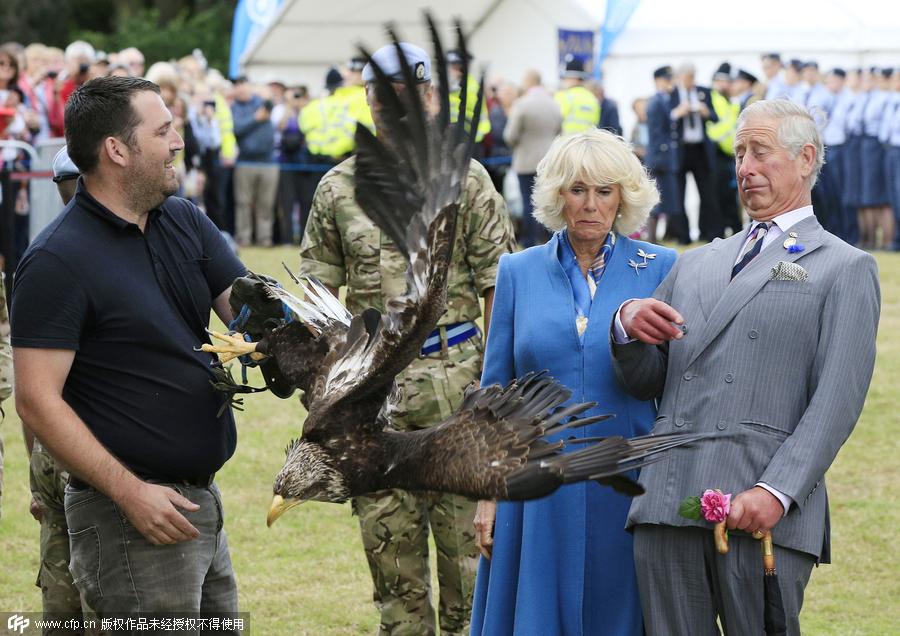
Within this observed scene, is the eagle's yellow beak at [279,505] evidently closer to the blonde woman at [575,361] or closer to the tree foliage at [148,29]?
the blonde woman at [575,361]

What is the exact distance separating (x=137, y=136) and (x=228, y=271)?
1.86ft

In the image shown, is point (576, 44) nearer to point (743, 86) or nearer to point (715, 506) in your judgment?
point (743, 86)

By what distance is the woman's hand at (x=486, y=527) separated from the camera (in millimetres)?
4336

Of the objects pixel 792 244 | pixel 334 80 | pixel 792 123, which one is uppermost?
pixel 792 123

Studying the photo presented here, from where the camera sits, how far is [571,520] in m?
4.19

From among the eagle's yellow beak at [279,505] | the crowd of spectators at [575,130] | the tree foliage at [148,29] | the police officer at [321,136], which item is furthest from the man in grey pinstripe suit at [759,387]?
the tree foliage at [148,29]

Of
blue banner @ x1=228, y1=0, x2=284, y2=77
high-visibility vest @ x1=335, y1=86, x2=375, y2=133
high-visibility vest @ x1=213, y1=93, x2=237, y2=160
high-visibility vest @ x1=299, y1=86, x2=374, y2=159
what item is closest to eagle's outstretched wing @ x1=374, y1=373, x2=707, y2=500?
high-visibility vest @ x1=335, y1=86, x2=375, y2=133

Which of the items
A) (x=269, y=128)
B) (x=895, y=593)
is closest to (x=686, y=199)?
(x=269, y=128)

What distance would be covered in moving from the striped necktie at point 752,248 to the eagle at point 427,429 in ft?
1.78

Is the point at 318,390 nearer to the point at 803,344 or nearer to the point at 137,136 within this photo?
the point at 137,136

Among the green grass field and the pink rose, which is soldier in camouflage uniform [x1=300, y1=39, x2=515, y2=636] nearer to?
the green grass field

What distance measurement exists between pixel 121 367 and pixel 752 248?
1.87 metres

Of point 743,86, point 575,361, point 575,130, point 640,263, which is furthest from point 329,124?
point 575,361

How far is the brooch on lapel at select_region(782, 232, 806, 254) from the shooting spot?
12.4 ft
